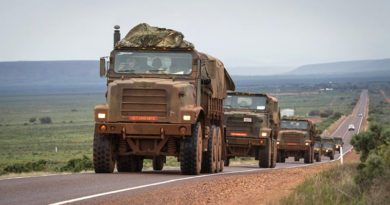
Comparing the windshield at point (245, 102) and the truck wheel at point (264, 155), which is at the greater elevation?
the windshield at point (245, 102)

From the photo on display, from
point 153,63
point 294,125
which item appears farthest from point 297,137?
point 153,63

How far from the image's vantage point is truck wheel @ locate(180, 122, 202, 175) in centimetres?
2369

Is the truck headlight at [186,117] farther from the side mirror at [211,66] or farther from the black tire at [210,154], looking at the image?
the black tire at [210,154]

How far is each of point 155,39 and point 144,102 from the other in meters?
2.21

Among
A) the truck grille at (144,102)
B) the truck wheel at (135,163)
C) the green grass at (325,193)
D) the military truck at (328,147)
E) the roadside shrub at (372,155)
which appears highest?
the truck grille at (144,102)

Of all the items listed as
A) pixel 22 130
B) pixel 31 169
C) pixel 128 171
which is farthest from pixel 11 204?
pixel 22 130

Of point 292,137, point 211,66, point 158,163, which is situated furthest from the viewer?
point 292,137

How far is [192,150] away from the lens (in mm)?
23688

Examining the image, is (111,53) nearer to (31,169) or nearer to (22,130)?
(31,169)

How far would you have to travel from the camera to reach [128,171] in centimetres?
2620

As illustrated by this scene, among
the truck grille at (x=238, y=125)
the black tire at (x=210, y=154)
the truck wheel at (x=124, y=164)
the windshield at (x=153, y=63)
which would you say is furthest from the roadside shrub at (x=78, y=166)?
the windshield at (x=153, y=63)

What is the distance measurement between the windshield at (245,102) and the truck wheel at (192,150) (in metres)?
14.1

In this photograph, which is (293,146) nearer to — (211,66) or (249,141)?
(249,141)

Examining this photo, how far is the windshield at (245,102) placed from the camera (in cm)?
3825
